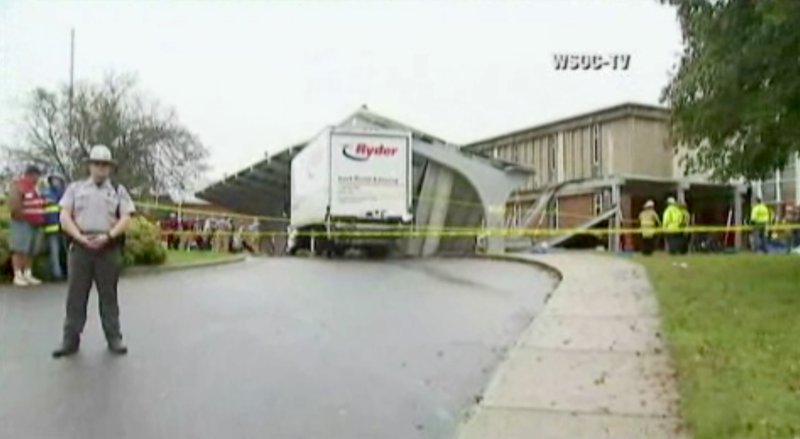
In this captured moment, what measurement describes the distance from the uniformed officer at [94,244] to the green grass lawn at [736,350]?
14.5 ft

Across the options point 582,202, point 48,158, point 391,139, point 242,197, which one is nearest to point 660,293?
point 391,139

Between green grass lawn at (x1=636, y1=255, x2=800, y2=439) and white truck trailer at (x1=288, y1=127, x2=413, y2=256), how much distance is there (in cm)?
1318

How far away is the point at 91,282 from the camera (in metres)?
7.10

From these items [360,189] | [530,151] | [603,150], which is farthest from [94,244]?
[530,151]

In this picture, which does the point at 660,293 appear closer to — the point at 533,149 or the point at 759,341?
the point at 759,341

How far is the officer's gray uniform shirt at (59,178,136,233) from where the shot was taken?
698 centimetres

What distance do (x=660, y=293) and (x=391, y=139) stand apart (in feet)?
50.7

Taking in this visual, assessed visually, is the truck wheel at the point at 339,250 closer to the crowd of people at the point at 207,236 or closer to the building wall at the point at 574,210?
the crowd of people at the point at 207,236

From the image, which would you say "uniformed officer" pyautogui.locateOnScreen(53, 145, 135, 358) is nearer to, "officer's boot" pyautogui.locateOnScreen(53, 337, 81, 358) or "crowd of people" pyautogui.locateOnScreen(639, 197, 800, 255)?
"officer's boot" pyautogui.locateOnScreen(53, 337, 81, 358)

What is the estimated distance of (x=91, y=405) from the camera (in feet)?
17.6

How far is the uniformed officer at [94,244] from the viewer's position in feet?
22.7

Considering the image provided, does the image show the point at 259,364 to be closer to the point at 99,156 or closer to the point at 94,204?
the point at 94,204

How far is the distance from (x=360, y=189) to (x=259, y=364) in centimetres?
1794

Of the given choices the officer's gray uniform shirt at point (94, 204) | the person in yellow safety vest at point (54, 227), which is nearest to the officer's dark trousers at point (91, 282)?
the officer's gray uniform shirt at point (94, 204)
